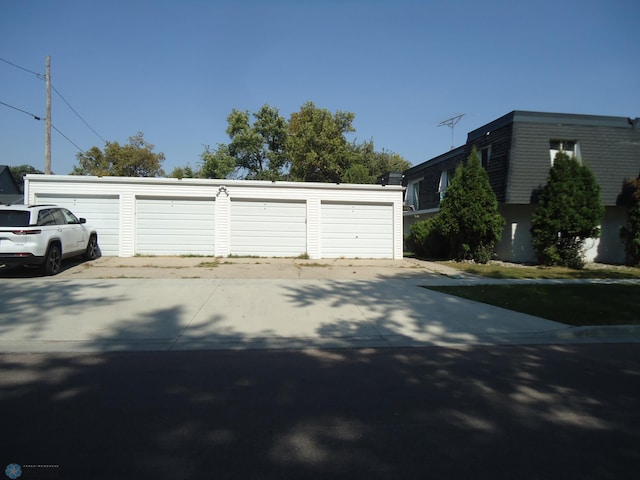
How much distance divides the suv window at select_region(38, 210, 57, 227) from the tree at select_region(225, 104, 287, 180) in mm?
25536

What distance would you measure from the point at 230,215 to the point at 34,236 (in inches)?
254

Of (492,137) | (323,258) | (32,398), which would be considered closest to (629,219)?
(492,137)

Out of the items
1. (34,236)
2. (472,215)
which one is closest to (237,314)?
(34,236)

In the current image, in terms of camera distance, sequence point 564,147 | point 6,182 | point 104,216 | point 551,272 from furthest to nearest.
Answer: point 6,182
point 564,147
point 104,216
point 551,272

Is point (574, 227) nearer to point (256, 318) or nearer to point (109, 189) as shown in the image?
point (256, 318)

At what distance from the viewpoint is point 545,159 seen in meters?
16.8

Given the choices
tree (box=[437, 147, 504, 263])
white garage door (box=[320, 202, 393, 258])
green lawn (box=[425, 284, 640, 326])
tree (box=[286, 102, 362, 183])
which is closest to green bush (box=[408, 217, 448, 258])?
tree (box=[437, 147, 504, 263])

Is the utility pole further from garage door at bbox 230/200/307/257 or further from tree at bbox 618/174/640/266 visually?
tree at bbox 618/174/640/266

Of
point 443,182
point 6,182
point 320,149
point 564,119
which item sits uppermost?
point 320,149

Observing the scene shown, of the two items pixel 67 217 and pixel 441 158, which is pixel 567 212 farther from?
pixel 67 217

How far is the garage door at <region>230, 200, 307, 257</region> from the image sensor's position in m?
15.5

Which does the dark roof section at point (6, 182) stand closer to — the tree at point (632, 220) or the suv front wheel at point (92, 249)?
the suv front wheel at point (92, 249)

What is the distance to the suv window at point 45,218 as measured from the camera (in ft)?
34.6

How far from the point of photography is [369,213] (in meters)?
16.1
